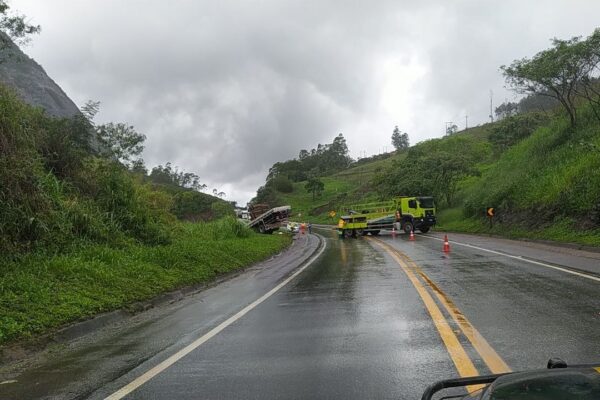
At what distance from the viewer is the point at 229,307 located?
32.6ft

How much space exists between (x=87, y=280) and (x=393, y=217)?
32.8 meters

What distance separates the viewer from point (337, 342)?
6453mm

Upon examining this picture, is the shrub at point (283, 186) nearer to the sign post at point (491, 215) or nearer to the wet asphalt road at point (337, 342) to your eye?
the sign post at point (491, 215)

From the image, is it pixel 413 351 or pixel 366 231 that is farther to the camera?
pixel 366 231

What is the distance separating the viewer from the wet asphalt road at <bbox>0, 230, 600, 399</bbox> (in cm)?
500

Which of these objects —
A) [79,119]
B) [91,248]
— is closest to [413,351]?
[91,248]

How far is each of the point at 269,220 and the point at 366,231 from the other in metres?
8.02

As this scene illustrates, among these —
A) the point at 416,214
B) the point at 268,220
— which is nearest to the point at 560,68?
the point at 416,214

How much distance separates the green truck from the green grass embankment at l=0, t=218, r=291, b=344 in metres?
24.6

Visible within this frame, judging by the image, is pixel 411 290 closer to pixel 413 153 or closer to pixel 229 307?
pixel 229 307

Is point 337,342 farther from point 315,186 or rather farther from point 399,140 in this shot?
point 399,140

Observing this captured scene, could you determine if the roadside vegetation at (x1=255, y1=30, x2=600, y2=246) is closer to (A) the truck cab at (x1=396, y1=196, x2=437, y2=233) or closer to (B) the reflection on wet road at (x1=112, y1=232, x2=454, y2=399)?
(A) the truck cab at (x1=396, y1=196, x2=437, y2=233)

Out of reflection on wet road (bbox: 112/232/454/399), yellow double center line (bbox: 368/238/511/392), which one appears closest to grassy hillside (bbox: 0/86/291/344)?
reflection on wet road (bbox: 112/232/454/399)

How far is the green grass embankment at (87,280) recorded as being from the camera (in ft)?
26.6
